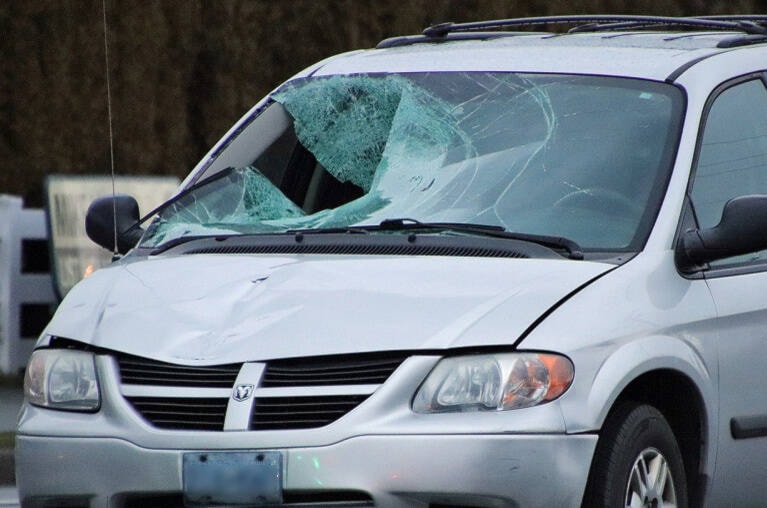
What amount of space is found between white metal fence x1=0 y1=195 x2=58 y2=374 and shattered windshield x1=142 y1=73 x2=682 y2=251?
229 inches

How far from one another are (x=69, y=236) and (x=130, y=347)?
24.5ft

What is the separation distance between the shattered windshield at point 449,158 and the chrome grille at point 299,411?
934mm

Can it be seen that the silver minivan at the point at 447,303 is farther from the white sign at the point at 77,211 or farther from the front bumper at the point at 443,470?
the white sign at the point at 77,211

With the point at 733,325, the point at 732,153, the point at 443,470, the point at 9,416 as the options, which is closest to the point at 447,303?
the point at 443,470

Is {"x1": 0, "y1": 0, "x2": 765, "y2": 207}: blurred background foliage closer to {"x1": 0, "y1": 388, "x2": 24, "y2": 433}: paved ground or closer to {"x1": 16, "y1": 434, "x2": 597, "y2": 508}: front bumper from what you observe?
{"x1": 0, "y1": 388, "x2": 24, "y2": 433}: paved ground

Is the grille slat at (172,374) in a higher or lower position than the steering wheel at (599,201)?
lower

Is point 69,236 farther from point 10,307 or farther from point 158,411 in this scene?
point 158,411

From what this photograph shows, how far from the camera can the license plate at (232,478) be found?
5293 mm

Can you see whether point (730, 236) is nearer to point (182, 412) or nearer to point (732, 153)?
point (732, 153)

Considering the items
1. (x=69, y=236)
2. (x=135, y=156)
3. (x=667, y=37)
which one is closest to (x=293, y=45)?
(x=135, y=156)

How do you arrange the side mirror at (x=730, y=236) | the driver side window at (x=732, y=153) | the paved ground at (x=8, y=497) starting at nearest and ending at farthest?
the side mirror at (x=730, y=236) → the driver side window at (x=732, y=153) → the paved ground at (x=8, y=497)

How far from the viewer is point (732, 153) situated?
6.45 meters

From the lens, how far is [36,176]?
14055mm

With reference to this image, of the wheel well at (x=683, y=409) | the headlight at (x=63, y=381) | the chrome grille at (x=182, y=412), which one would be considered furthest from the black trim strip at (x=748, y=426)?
the headlight at (x=63, y=381)
